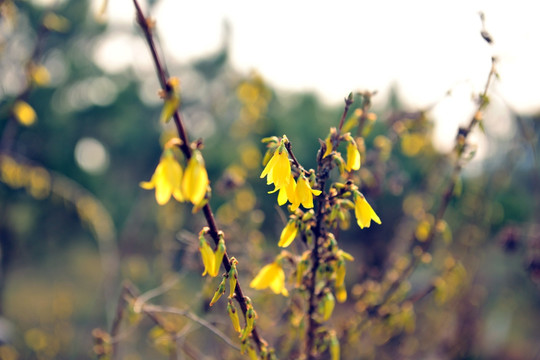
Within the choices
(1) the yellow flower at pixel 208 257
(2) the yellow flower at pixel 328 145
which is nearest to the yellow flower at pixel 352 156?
(2) the yellow flower at pixel 328 145

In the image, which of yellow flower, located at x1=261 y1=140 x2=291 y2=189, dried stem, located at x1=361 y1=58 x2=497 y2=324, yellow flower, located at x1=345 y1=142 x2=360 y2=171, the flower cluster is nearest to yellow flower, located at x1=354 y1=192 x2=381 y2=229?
yellow flower, located at x1=345 y1=142 x2=360 y2=171

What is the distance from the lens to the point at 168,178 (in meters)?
0.83

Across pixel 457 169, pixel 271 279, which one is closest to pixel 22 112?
pixel 271 279

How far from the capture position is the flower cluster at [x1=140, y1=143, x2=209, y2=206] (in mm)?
803

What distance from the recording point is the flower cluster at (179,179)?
0.80 m

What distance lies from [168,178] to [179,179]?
0.07 ft

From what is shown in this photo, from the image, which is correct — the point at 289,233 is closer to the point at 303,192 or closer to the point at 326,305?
the point at 303,192

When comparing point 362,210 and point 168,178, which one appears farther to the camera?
point 362,210

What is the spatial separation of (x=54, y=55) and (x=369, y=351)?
489 inches

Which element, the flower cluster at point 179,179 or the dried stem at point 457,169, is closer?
the flower cluster at point 179,179

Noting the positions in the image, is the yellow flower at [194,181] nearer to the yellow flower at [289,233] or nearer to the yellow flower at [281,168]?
the yellow flower at [281,168]

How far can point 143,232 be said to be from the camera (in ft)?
39.0

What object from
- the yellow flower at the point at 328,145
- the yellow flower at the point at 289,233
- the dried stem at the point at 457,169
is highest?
the dried stem at the point at 457,169

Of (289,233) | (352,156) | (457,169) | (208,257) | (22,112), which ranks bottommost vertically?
(208,257)
